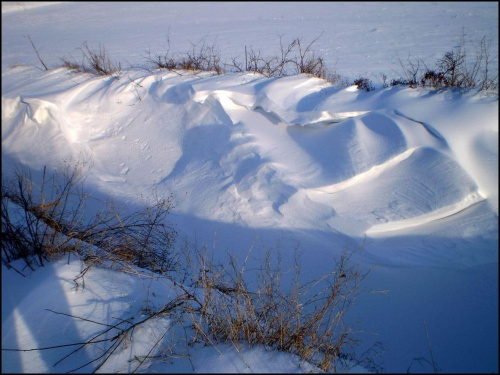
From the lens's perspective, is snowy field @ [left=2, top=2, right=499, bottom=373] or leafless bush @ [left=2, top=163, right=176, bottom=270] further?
leafless bush @ [left=2, top=163, right=176, bottom=270]

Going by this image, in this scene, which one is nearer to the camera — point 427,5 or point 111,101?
point 111,101

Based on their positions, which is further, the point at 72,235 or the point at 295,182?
the point at 295,182

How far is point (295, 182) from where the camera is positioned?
3.44 m

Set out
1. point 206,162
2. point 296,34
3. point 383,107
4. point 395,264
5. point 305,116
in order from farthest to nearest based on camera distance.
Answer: point 296,34
point 206,162
point 305,116
point 383,107
point 395,264

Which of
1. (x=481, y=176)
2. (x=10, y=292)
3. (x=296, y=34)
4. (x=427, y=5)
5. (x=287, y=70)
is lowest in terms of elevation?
(x=10, y=292)

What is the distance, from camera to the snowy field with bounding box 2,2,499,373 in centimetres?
215

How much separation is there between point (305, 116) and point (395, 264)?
6.91 feet

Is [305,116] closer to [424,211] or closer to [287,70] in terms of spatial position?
[424,211]

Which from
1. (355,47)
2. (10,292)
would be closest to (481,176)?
(10,292)

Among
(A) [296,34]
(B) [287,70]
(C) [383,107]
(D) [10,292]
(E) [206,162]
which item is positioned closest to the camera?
(D) [10,292]

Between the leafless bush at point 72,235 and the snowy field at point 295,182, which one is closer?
the snowy field at point 295,182

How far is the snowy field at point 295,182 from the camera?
2152mm

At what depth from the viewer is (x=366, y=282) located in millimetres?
2604

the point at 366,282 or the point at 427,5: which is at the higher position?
the point at 427,5
